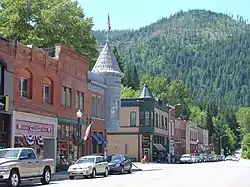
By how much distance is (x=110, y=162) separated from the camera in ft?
133

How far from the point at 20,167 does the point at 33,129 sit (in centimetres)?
1298

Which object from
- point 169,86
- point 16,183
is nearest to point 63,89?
point 16,183

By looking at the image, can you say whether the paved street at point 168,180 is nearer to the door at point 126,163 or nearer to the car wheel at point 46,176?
the car wheel at point 46,176

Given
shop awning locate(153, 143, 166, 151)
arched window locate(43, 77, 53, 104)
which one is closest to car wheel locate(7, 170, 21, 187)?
Answer: arched window locate(43, 77, 53, 104)

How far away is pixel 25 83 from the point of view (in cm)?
3841

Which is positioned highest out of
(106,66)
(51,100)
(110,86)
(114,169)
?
(106,66)

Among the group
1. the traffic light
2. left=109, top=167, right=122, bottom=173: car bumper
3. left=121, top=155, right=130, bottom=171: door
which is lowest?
left=109, top=167, right=122, bottom=173: car bumper

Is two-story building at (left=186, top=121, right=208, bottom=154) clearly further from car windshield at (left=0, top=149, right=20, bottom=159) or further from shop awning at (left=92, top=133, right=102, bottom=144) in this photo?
car windshield at (left=0, top=149, right=20, bottom=159)

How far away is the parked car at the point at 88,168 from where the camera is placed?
110ft

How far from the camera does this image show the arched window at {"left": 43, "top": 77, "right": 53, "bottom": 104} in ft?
135

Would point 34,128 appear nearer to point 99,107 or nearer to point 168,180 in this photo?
point 168,180

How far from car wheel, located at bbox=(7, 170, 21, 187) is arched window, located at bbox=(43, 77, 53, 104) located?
16.0 meters

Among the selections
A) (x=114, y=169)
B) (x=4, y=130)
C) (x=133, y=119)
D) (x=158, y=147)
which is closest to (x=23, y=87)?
(x=4, y=130)

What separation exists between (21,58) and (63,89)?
795cm
